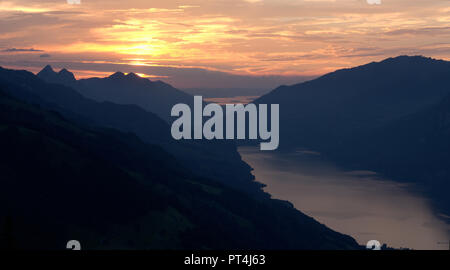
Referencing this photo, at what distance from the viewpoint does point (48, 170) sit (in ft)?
397

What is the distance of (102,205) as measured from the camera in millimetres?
114875

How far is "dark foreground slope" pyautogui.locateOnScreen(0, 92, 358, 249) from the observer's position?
10125cm

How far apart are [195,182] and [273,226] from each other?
41449 millimetres

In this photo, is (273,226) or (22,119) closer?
(22,119)

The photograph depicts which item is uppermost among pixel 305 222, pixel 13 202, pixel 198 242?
pixel 13 202

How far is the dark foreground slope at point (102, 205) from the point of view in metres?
101
